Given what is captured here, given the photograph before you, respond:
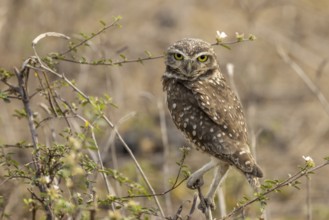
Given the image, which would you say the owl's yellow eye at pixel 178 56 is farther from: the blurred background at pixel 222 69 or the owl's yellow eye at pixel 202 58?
the blurred background at pixel 222 69

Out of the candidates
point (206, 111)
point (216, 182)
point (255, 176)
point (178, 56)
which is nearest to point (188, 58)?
point (178, 56)

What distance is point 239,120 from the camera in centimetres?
504

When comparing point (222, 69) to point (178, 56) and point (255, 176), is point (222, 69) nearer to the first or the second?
point (178, 56)

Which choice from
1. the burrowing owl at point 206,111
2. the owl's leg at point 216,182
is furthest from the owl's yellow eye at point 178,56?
the owl's leg at point 216,182

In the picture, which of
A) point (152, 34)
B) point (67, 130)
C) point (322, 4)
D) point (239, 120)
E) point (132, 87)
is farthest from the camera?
point (322, 4)

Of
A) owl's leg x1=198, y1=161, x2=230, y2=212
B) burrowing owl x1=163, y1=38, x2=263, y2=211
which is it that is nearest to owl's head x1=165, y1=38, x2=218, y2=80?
burrowing owl x1=163, y1=38, x2=263, y2=211

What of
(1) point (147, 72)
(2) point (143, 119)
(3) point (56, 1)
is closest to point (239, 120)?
(2) point (143, 119)

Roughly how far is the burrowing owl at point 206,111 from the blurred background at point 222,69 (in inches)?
111

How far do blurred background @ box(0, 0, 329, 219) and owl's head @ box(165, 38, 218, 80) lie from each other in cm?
281

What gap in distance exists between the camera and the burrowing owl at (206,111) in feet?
15.8

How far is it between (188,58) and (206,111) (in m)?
0.44

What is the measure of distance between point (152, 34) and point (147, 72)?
1.04m

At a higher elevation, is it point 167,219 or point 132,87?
point 132,87

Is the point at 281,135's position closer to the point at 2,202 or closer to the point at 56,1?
the point at 56,1
